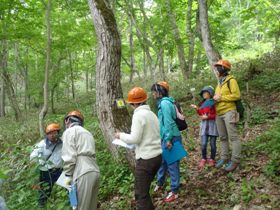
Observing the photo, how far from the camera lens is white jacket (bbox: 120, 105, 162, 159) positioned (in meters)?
4.41

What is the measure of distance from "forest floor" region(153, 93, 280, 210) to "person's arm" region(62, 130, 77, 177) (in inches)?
71.7

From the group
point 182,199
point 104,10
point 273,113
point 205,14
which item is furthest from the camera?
point 205,14

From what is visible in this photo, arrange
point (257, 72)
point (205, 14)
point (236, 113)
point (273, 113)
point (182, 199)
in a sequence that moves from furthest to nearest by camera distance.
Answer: point (257, 72) → point (205, 14) → point (273, 113) → point (236, 113) → point (182, 199)

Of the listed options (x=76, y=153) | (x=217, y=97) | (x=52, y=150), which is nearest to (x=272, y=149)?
(x=217, y=97)

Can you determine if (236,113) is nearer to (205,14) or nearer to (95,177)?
(95,177)

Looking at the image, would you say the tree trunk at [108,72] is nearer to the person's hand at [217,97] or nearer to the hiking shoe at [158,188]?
the hiking shoe at [158,188]

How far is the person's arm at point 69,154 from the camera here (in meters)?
4.28

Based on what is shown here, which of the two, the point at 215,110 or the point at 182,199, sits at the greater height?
the point at 215,110

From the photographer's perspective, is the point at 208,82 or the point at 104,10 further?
Result: the point at 208,82

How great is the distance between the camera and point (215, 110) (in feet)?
20.7

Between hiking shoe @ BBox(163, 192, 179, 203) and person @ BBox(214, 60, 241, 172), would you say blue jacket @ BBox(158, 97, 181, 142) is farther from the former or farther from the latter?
person @ BBox(214, 60, 241, 172)

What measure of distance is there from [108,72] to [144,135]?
7.46 feet

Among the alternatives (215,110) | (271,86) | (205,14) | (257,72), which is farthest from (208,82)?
(215,110)

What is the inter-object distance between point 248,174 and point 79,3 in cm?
1223
